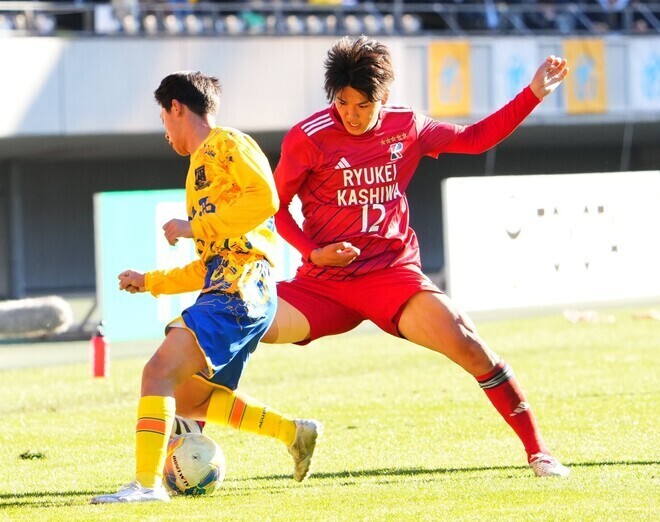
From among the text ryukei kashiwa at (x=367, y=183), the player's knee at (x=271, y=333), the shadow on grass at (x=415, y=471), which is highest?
the text ryukei kashiwa at (x=367, y=183)

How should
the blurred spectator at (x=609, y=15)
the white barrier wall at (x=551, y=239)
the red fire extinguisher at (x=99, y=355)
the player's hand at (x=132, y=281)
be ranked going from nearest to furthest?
the player's hand at (x=132, y=281) < the red fire extinguisher at (x=99, y=355) < the white barrier wall at (x=551, y=239) < the blurred spectator at (x=609, y=15)

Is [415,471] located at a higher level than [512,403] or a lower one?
lower

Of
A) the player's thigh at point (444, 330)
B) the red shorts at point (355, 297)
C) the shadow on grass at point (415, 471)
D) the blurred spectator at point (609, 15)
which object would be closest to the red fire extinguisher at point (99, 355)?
the shadow on grass at point (415, 471)

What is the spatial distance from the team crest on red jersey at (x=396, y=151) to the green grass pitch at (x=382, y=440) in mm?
1534

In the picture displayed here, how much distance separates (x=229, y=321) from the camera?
18.9 ft

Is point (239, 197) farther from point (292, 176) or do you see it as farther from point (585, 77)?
point (585, 77)

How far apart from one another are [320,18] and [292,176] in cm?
1979

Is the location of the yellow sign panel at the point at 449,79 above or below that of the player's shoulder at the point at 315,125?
above

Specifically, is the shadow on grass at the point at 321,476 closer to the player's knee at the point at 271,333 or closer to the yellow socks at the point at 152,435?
the yellow socks at the point at 152,435

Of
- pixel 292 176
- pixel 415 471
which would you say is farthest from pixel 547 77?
pixel 415 471

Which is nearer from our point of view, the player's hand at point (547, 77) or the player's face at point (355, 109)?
the player's face at point (355, 109)

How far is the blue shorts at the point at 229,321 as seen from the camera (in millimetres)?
5734

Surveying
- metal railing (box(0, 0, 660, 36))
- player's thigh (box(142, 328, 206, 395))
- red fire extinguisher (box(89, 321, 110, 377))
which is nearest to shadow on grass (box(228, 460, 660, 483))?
player's thigh (box(142, 328, 206, 395))

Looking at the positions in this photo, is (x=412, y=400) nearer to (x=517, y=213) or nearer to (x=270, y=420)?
(x=270, y=420)
